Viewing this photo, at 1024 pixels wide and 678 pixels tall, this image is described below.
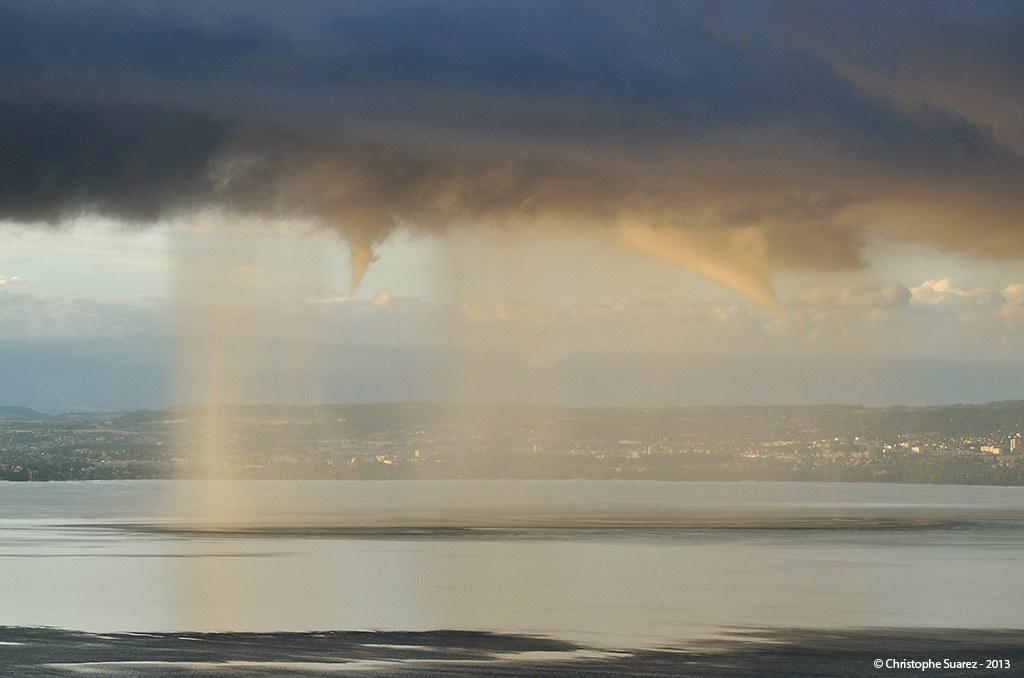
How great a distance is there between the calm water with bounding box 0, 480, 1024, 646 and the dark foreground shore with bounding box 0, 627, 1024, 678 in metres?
2.36

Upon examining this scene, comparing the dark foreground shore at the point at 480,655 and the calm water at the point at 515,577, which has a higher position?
the calm water at the point at 515,577

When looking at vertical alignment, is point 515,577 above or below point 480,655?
above

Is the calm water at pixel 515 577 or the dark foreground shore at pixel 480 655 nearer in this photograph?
the dark foreground shore at pixel 480 655

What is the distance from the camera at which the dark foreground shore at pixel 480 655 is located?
3434cm

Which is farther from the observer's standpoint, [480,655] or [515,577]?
[515,577]

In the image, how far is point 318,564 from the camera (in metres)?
70.7

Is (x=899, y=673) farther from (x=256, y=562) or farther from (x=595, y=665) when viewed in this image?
(x=256, y=562)

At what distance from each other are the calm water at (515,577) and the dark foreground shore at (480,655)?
2.36 metres

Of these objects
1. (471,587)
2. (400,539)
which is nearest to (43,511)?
(400,539)

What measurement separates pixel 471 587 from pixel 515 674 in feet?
79.5

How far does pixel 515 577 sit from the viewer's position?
6294cm

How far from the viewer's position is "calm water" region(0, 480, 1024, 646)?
4631 centimetres

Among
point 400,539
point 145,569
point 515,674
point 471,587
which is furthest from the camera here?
point 400,539

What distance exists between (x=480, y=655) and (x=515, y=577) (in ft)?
84.6
